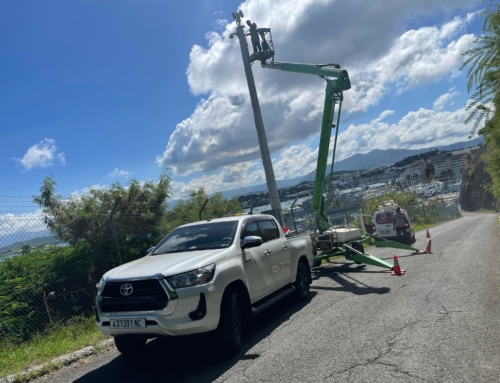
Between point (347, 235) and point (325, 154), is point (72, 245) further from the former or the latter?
point (325, 154)

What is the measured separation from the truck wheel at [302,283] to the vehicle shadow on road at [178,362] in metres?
1.45

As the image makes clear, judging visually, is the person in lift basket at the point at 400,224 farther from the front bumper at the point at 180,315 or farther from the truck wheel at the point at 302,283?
the front bumper at the point at 180,315

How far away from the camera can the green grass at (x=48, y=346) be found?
6.28 meters

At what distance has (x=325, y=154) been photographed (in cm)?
1505

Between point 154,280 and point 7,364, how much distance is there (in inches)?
118

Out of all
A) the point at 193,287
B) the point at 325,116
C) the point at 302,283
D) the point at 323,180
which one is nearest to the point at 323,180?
the point at 323,180

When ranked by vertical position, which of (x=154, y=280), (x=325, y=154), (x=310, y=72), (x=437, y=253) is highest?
(x=310, y=72)

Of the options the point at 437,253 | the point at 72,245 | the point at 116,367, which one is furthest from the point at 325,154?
the point at 116,367

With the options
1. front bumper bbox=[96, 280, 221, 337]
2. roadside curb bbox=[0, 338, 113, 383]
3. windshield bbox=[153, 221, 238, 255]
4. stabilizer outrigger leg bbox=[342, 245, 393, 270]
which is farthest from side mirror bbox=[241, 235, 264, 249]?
stabilizer outrigger leg bbox=[342, 245, 393, 270]

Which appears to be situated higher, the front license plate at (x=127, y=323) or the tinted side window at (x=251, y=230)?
the tinted side window at (x=251, y=230)

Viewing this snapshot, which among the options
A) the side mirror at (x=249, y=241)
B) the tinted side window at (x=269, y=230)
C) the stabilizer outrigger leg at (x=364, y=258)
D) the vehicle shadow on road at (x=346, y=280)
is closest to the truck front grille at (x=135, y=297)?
the side mirror at (x=249, y=241)

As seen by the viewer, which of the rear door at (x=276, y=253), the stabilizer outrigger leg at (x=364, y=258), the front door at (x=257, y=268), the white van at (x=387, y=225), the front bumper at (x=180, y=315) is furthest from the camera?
the white van at (x=387, y=225)

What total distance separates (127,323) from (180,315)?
693 mm

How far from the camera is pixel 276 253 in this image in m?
7.69
